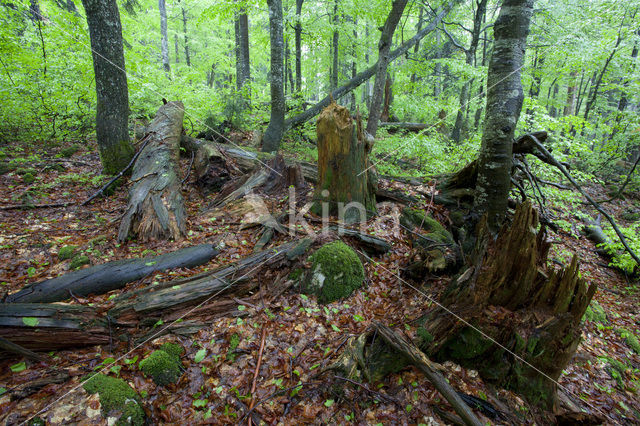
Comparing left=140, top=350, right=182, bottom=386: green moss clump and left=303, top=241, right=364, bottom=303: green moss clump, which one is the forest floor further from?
left=303, top=241, right=364, bottom=303: green moss clump

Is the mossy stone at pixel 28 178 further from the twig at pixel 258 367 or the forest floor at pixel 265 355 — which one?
the twig at pixel 258 367

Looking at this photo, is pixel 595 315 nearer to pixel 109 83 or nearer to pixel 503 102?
pixel 503 102

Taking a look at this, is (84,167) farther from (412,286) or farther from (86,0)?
(412,286)

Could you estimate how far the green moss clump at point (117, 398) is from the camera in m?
2.16

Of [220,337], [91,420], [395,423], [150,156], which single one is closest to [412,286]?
[395,423]

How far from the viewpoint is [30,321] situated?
254 cm

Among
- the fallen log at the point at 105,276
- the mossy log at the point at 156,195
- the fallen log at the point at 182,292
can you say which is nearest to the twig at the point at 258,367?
the fallen log at the point at 182,292

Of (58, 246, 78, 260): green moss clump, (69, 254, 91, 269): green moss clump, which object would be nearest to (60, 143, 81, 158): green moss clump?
(58, 246, 78, 260): green moss clump

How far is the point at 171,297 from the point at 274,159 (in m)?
3.83

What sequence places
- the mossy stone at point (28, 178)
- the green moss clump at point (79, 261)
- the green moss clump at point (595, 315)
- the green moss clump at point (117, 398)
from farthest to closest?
the mossy stone at point (28, 178) < the green moss clump at point (595, 315) < the green moss clump at point (79, 261) < the green moss clump at point (117, 398)

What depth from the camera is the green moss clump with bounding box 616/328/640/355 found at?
4.30m

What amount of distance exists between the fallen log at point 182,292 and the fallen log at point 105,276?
406 millimetres

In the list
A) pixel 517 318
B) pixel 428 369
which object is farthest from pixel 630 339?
pixel 428 369

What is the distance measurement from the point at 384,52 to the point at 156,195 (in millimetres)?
6878
